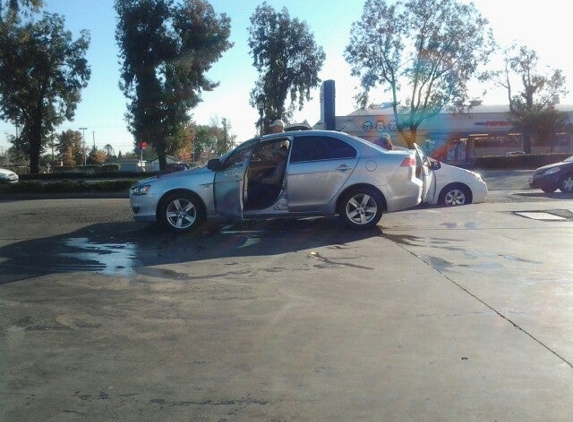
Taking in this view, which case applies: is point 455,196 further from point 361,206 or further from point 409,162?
point 361,206

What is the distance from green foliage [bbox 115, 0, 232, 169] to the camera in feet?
118

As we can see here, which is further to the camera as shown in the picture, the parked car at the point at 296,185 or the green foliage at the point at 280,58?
the green foliage at the point at 280,58

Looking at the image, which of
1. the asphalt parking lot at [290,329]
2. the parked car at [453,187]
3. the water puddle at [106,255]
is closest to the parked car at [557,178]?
the parked car at [453,187]

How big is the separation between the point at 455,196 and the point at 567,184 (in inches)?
229

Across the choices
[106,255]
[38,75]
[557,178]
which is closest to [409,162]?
[106,255]

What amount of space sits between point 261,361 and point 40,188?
1948 cm

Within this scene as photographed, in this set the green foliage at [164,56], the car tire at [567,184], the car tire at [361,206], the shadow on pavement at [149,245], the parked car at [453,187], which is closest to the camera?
the shadow on pavement at [149,245]

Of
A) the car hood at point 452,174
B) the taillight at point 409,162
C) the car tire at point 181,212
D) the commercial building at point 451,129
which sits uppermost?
the commercial building at point 451,129

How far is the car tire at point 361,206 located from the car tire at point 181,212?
7.88 feet

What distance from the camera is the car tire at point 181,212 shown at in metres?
11.0

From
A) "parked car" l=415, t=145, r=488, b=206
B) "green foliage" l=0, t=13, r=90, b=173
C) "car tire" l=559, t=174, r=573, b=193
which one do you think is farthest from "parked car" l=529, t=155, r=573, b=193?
"green foliage" l=0, t=13, r=90, b=173

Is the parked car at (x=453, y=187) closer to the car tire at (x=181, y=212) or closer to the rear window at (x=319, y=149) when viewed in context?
the rear window at (x=319, y=149)

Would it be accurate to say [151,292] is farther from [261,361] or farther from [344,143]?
[344,143]

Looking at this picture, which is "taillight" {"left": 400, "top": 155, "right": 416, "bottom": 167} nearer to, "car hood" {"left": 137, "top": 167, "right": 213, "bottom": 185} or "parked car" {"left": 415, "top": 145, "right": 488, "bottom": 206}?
"car hood" {"left": 137, "top": 167, "right": 213, "bottom": 185}
